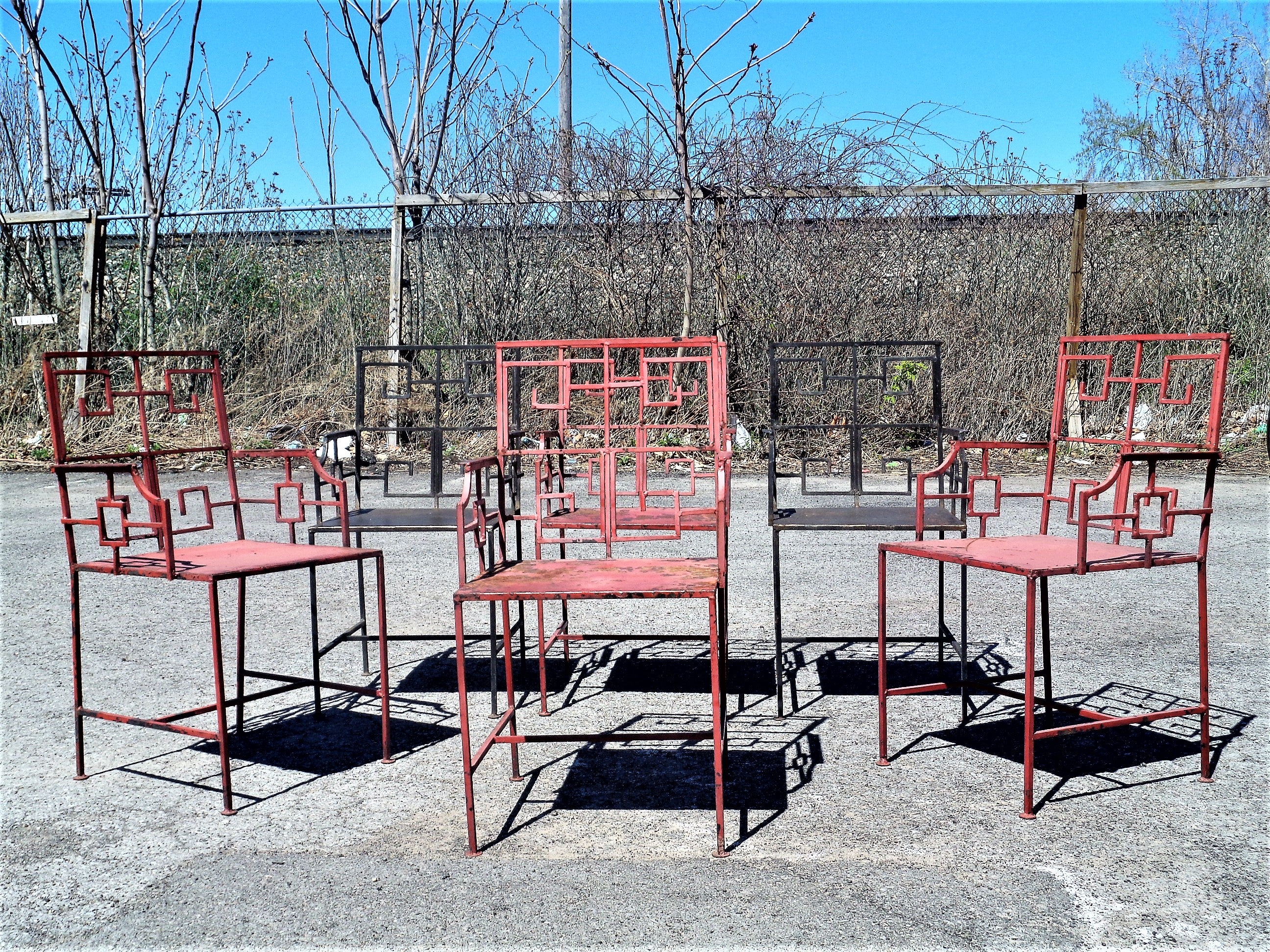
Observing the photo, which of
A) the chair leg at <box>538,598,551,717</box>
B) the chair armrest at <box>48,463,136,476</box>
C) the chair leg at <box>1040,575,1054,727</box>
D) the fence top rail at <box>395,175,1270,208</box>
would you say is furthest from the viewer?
the fence top rail at <box>395,175,1270,208</box>

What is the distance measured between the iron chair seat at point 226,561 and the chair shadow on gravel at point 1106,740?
1.85 m

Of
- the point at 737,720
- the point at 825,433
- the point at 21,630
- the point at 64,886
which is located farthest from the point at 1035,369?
the point at 64,886

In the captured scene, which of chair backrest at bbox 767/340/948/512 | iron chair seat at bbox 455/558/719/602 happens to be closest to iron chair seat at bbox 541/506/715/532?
iron chair seat at bbox 455/558/719/602

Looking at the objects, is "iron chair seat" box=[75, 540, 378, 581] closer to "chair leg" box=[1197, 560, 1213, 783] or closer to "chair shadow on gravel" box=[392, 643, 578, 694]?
"chair shadow on gravel" box=[392, 643, 578, 694]

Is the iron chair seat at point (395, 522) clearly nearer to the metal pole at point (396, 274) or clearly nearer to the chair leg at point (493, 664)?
the chair leg at point (493, 664)

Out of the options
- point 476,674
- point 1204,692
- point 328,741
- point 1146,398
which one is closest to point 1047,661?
point 1204,692

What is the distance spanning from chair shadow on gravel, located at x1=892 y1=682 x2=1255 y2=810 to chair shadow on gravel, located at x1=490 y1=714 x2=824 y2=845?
0.37 m

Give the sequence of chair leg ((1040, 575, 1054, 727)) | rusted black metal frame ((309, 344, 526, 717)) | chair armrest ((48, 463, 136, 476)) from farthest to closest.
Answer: rusted black metal frame ((309, 344, 526, 717)), chair leg ((1040, 575, 1054, 727)), chair armrest ((48, 463, 136, 476))

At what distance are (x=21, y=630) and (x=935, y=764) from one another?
397cm

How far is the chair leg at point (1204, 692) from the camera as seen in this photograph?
3295 mm

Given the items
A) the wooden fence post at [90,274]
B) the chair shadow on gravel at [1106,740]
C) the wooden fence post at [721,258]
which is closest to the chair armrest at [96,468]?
the chair shadow on gravel at [1106,740]

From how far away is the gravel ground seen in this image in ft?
8.30

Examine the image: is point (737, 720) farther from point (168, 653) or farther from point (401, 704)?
point (168, 653)

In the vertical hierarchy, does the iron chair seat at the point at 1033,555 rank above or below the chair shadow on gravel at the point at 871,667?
above
